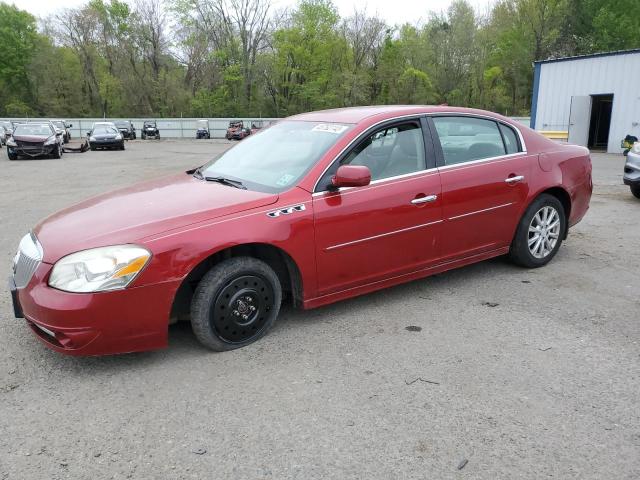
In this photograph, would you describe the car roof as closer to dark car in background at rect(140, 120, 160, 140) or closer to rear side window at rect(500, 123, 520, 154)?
Result: rear side window at rect(500, 123, 520, 154)

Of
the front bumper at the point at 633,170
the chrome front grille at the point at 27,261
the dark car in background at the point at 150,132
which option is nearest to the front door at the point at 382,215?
the chrome front grille at the point at 27,261

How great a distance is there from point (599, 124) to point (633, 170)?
736 inches

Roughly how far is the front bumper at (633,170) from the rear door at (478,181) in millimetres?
5114

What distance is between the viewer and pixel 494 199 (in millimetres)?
4582

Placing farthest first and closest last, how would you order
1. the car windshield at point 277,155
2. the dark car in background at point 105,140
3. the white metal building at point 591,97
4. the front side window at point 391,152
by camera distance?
the dark car in background at point 105,140 → the white metal building at point 591,97 → the front side window at point 391,152 → the car windshield at point 277,155

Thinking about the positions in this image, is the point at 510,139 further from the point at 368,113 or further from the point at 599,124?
the point at 599,124

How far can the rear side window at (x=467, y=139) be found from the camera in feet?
14.5

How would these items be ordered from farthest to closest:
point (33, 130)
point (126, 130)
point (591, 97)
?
point (126, 130)
point (591, 97)
point (33, 130)

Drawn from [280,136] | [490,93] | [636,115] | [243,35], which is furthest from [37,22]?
[280,136]

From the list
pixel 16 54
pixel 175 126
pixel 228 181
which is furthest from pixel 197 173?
pixel 16 54

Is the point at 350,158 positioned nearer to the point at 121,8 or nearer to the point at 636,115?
the point at 636,115

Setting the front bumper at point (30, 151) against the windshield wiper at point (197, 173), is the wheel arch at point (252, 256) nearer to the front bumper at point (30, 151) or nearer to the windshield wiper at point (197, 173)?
the windshield wiper at point (197, 173)

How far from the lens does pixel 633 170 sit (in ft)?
29.1

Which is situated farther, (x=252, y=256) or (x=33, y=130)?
(x=33, y=130)
